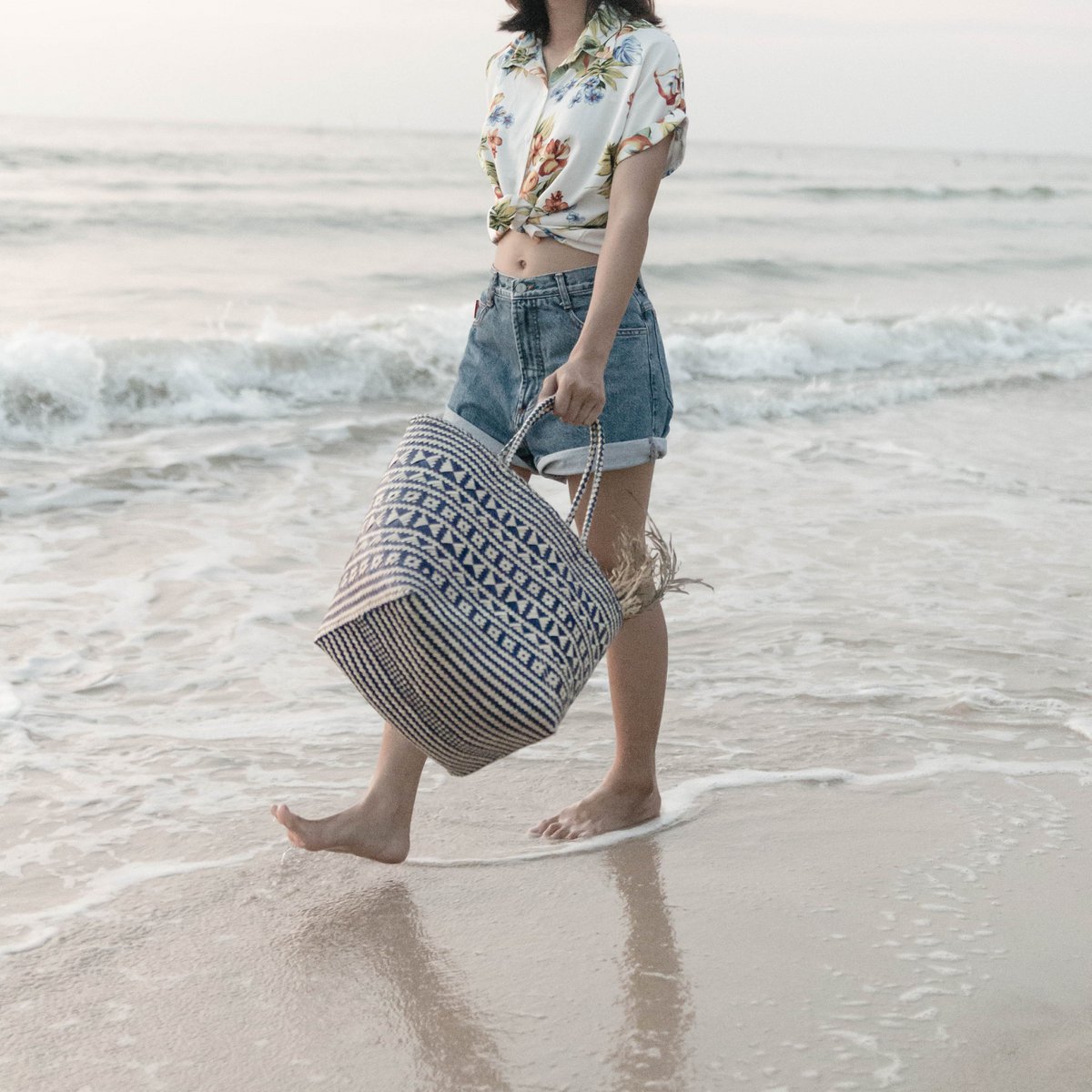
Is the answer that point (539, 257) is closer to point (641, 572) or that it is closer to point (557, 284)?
point (557, 284)

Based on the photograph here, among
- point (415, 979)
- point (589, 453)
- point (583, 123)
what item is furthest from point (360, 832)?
point (583, 123)

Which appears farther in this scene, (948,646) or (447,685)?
(948,646)

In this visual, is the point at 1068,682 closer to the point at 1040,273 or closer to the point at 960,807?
the point at 960,807

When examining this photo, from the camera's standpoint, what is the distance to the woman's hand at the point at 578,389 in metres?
2.21

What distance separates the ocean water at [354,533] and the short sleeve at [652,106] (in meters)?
1.43

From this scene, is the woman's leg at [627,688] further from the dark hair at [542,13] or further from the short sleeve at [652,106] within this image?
the dark hair at [542,13]

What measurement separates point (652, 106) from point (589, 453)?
641 millimetres

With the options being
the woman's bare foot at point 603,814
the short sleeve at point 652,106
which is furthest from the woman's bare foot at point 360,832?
the short sleeve at point 652,106

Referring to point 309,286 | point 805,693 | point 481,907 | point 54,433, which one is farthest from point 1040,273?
point 481,907

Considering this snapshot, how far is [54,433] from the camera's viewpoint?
22.0ft

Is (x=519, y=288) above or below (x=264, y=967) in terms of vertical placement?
above

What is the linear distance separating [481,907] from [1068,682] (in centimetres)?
204

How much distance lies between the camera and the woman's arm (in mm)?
2217

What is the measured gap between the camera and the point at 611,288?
2.26 meters
